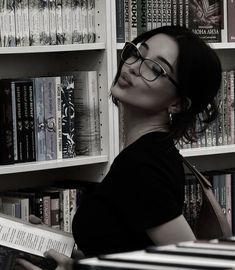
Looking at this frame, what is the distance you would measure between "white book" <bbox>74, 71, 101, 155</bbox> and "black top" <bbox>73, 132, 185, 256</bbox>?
27.2 inches

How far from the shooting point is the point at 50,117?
2.06 meters

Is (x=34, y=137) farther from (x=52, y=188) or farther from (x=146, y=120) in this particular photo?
(x=146, y=120)

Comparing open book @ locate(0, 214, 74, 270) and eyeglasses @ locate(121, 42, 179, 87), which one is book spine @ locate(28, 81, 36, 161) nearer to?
open book @ locate(0, 214, 74, 270)

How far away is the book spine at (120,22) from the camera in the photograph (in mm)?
2151

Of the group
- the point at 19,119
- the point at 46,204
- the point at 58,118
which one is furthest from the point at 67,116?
the point at 46,204

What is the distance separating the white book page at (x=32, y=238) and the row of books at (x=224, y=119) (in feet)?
3.04

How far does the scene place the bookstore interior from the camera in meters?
1.99

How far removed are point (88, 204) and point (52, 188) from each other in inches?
29.5

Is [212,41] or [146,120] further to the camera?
[212,41]

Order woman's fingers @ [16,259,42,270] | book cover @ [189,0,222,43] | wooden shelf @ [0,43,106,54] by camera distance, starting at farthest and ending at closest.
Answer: book cover @ [189,0,222,43] → wooden shelf @ [0,43,106,54] → woman's fingers @ [16,259,42,270]

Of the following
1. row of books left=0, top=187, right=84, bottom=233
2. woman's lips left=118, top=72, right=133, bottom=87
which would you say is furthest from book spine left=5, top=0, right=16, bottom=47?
woman's lips left=118, top=72, right=133, bottom=87

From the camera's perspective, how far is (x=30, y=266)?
5.28ft

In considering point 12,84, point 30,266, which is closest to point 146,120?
point 30,266

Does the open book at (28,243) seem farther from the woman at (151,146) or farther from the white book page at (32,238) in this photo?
the woman at (151,146)
